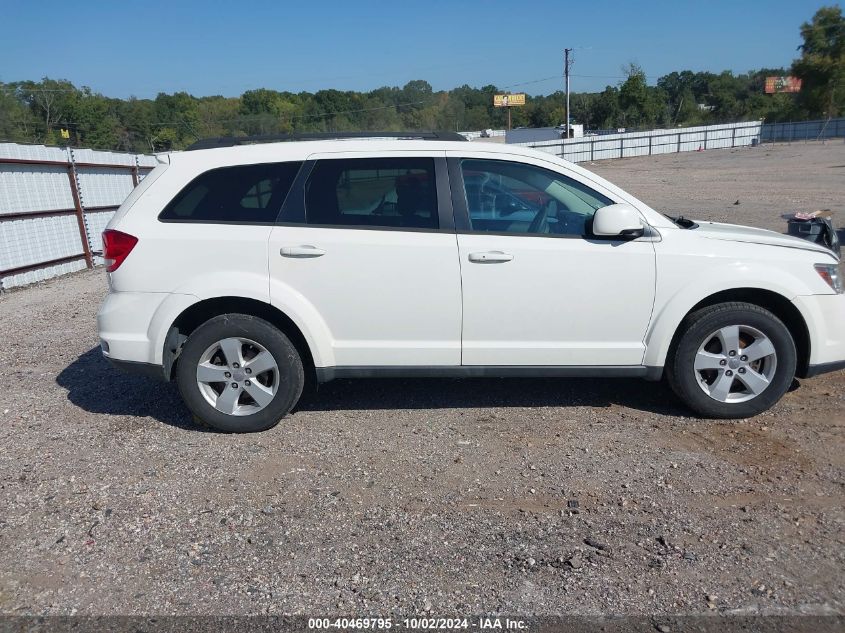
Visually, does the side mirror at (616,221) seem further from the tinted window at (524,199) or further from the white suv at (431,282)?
the tinted window at (524,199)

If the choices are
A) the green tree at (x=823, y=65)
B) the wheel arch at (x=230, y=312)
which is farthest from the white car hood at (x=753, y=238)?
the green tree at (x=823, y=65)

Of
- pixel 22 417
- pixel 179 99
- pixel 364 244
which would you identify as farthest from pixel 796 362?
pixel 179 99

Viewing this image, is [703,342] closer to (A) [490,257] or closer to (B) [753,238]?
(B) [753,238]

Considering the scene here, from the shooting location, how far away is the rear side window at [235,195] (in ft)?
15.4

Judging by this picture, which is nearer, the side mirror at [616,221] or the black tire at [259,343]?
the side mirror at [616,221]

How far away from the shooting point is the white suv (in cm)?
459

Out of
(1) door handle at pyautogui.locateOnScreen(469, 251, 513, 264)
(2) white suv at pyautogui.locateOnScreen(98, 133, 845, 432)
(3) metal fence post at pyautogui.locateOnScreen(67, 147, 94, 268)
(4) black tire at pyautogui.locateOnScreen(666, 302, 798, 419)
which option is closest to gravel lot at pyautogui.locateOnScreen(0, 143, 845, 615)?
(4) black tire at pyautogui.locateOnScreen(666, 302, 798, 419)

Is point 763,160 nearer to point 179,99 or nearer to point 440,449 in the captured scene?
point 440,449

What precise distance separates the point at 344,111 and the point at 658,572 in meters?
80.9

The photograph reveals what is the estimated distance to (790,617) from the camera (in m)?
2.82

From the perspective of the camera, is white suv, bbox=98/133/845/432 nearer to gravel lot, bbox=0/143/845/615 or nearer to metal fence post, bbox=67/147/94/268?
gravel lot, bbox=0/143/845/615

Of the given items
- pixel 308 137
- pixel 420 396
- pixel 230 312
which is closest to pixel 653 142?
pixel 420 396

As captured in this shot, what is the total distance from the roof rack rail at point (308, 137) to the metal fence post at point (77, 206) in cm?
893

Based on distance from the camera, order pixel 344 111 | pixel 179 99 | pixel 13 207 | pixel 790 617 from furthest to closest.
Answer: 1. pixel 344 111
2. pixel 179 99
3. pixel 13 207
4. pixel 790 617
